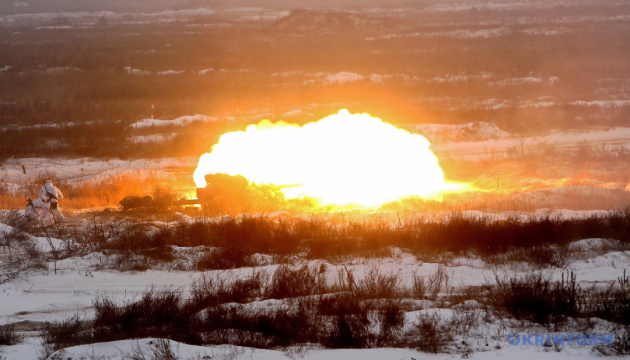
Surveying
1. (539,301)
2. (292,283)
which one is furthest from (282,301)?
(539,301)

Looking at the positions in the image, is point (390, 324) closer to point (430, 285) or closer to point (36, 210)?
point (430, 285)

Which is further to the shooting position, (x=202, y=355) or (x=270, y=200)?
(x=270, y=200)

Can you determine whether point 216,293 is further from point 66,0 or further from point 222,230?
point 66,0

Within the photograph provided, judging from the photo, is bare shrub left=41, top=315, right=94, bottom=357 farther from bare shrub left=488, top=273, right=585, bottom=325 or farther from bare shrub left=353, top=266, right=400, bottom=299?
bare shrub left=488, top=273, right=585, bottom=325

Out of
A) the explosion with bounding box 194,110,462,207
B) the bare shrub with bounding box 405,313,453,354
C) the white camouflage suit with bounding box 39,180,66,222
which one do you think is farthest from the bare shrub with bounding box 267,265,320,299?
the explosion with bounding box 194,110,462,207

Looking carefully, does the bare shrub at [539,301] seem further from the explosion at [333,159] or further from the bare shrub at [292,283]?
the explosion at [333,159]

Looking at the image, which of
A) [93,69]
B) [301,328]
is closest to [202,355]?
[301,328]
